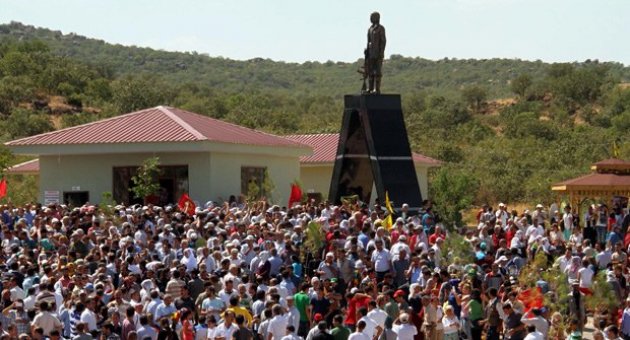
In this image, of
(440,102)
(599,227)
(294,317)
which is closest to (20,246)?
(294,317)

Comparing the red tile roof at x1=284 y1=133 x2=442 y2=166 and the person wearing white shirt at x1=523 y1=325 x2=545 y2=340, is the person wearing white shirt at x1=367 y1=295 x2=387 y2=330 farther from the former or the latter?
the red tile roof at x1=284 y1=133 x2=442 y2=166

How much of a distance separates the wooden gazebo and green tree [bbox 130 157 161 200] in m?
10.5

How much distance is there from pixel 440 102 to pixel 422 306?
72.9 metres

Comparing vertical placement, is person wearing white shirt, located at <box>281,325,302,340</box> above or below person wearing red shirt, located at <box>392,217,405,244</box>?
below

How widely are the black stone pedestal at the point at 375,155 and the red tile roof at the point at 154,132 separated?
14.2 ft

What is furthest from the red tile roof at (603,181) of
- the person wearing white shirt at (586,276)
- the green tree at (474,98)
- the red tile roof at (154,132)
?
the green tree at (474,98)

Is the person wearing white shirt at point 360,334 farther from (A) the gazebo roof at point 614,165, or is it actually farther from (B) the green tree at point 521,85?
(B) the green tree at point 521,85

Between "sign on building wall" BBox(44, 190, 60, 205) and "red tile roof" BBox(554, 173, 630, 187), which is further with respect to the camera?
"sign on building wall" BBox(44, 190, 60, 205)

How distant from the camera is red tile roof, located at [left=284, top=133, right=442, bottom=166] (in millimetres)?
46312

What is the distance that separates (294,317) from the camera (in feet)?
59.8

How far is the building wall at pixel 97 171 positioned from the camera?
3550 centimetres

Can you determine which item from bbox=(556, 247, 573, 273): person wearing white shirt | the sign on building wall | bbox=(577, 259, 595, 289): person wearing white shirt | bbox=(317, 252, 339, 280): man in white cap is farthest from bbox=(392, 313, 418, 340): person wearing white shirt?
the sign on building wall

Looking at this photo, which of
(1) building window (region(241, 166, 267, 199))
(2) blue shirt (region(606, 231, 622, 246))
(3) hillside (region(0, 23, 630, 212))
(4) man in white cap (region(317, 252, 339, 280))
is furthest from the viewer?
(3) hillside (region(0, 23, 630, 212))

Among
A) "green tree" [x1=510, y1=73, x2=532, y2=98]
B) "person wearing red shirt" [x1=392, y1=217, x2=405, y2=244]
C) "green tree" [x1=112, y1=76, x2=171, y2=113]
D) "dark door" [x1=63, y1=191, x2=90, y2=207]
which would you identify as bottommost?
"person wearing red shirt" [x1=392, y1=217, x2=405, y2=244]
